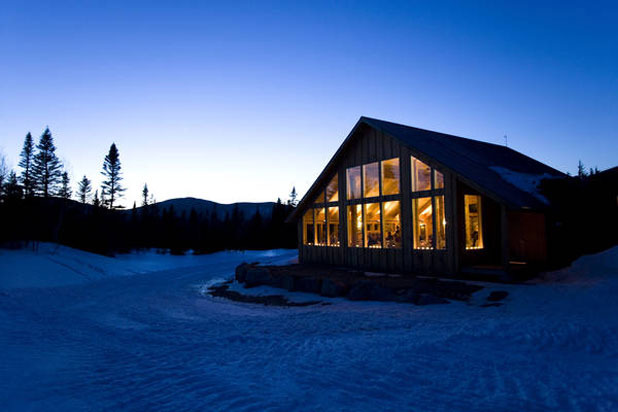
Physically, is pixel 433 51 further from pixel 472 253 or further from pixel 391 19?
pixel 472 253

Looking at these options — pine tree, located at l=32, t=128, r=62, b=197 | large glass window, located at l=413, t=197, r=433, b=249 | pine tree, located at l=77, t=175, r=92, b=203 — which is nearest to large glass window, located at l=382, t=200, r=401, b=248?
large glass window, located at l=413, t=197, r=433, b=249

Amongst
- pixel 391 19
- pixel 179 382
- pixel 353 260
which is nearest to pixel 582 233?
pixel 353 260

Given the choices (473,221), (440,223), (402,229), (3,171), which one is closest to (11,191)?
(3,171)

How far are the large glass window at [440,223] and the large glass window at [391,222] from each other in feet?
5.74

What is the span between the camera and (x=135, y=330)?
7.29 meters

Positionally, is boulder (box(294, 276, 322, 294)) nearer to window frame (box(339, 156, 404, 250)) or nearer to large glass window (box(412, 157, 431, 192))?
window frame (box(339, 156, 404, 250))

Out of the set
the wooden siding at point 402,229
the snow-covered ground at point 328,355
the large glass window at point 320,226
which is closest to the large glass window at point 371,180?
the wooden siding at point 402,229

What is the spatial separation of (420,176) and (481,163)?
3127 millimetres

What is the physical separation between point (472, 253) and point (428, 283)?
2.80 meters

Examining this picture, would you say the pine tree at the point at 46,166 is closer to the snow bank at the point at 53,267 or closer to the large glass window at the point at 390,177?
the snow bank at the point at 53,267

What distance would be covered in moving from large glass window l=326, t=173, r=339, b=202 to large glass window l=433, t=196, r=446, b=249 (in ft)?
17.0

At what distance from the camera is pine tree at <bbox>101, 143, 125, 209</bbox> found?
43.7 metres

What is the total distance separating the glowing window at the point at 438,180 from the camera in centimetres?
1250

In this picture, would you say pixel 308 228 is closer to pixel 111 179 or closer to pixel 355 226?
pixel 355 226
